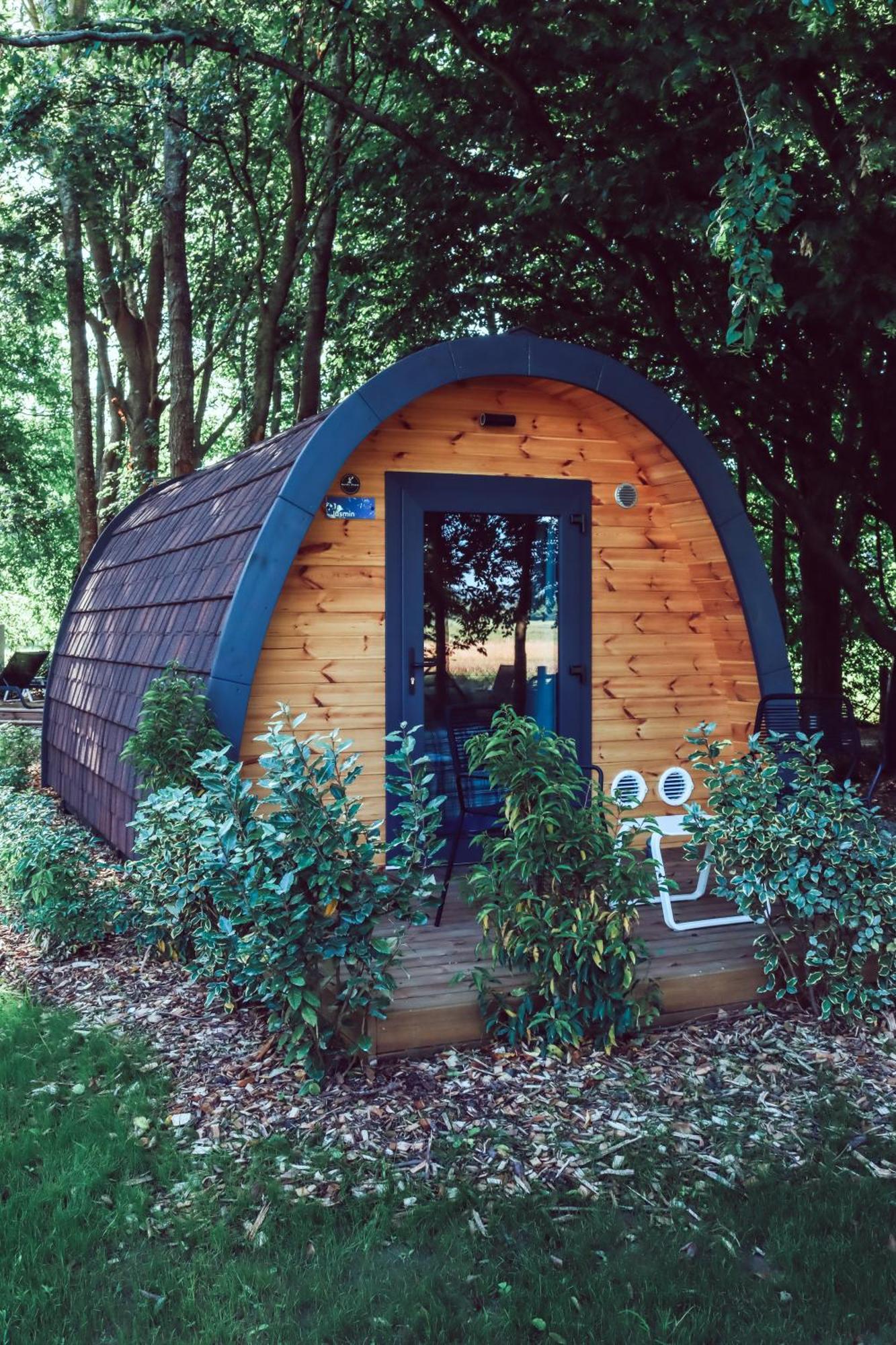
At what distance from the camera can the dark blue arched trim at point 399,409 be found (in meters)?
5.07

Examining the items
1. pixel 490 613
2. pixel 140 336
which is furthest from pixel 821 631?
pixel 140 336

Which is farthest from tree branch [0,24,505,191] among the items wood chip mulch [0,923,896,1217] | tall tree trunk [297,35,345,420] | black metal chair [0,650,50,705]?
black metal chair [0,650,50,705]

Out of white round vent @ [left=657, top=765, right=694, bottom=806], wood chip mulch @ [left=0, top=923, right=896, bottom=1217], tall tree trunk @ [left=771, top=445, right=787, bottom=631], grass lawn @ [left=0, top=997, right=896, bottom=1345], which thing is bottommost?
grass lawn @ [left=0, top=997, right=896, bottom=1345]

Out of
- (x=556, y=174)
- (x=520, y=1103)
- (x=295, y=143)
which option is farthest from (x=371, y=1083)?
(x=295, y=143)

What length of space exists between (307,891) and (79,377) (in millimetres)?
11644

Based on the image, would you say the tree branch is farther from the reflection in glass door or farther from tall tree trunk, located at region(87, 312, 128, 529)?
tall tree trunk, located at region(87, 312, 128, 529)

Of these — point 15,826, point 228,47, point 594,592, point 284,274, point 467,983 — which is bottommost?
point 467,983

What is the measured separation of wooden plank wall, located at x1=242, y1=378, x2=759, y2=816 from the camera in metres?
5.90

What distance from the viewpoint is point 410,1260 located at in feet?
9.25

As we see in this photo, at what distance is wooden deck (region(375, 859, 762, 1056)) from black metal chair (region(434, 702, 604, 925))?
274 millimetres

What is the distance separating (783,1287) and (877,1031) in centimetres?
178

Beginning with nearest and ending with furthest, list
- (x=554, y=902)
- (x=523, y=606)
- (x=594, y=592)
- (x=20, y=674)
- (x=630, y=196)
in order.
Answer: (x=554, y=902)
(x=523, y=606)
(x=594, y=592)
(x=630, y=196)
(x=20, y=674)

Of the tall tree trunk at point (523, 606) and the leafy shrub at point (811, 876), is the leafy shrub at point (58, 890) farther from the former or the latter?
the leafy shrub at point (811, 876)

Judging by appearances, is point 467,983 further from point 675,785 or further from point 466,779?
point 675,785
